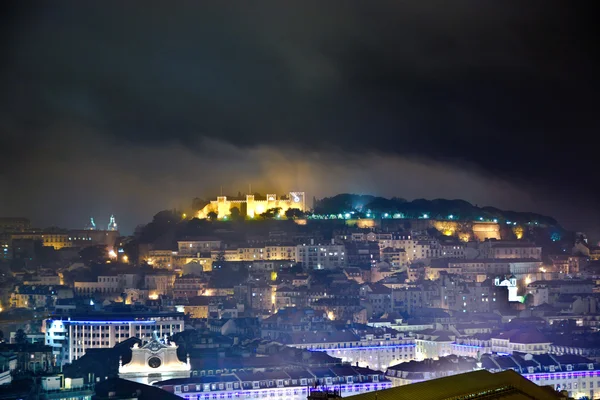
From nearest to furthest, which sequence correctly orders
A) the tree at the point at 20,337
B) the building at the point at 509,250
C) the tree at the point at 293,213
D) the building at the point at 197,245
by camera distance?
the tree at the point at 20,337 → the building at the point at 197,245 → the building at the point at 509,250 → the tree at the point at 293,213

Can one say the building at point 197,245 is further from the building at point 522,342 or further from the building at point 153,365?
Answer: the building at point 153,365

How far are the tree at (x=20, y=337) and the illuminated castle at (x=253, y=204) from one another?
15130 millimetres

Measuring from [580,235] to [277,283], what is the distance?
12255mm

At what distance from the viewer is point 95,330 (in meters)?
24.5

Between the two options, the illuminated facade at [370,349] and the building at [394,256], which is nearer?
the illuminated facade at [370,349]

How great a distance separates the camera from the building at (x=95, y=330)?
24.5 m

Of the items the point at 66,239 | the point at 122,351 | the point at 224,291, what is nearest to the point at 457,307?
the point at 224,291

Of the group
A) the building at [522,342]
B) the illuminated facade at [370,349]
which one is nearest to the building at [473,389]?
the building at [522,342]

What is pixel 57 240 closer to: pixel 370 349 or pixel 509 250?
pixel 509 250

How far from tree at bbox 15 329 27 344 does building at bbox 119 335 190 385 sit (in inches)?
216

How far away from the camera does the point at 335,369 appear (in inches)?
771

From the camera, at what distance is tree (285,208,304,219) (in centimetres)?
3981

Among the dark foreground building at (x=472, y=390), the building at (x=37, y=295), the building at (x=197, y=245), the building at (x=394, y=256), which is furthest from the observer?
the building at (x=197, y=245)

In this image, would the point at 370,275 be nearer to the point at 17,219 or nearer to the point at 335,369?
the point at 17,219
